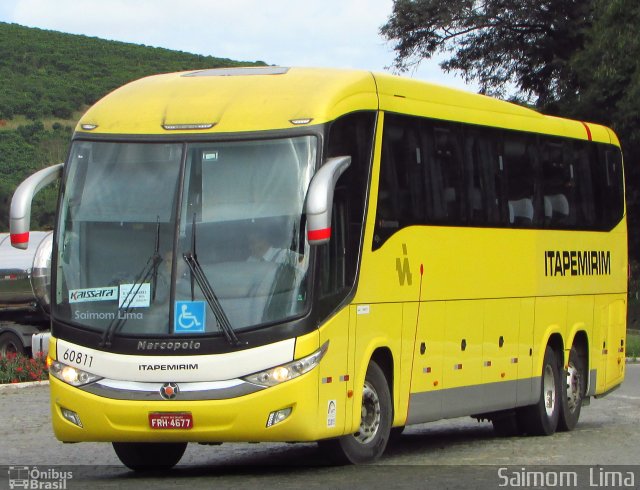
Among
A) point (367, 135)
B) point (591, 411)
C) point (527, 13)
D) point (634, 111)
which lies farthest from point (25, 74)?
point (367, 135)

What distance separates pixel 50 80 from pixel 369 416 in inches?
3132

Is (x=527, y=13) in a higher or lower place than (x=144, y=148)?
higher

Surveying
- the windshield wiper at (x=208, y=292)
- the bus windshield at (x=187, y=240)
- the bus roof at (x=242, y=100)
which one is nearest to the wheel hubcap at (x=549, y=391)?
the bus roof at (x=242, y=100)

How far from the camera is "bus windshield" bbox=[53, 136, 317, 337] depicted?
11375 millimetres

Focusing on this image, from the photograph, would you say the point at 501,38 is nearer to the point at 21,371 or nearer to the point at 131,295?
the point at 21,371

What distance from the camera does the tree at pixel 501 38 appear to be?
43.5m

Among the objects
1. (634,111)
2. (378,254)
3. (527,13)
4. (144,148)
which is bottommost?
(378,254)

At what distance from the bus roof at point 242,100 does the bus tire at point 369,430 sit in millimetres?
2309

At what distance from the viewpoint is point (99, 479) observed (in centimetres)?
1186

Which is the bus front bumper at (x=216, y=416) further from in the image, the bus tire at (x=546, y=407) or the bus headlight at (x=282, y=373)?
the bus tire at (x=546, y=407)

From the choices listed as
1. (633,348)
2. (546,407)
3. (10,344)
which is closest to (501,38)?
(633,348)

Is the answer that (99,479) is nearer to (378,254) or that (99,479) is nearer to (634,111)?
(378,254)

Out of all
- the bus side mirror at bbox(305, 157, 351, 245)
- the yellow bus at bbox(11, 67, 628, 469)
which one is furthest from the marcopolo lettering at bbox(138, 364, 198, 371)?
the bus side mirror at bbox(305, 157, 351, 245)

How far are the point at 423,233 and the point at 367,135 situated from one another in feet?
4.52
